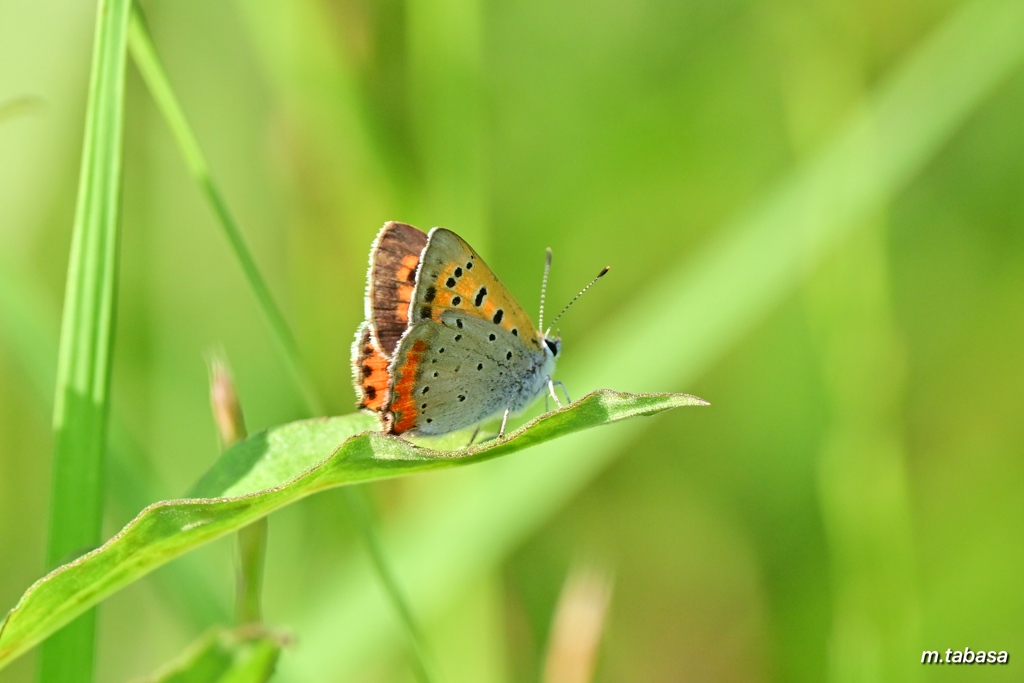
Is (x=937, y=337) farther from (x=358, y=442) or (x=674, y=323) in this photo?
(x=358, y=442)

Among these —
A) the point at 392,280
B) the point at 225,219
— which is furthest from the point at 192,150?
the point at 392,280

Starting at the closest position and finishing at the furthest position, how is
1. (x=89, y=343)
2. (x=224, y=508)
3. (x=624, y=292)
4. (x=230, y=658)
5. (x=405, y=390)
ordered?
1. (x=224, y=508)
2. (x=89, y=343)
3. (x=230, y=658)
4. (x=405, y=390)
5. (x=624, y=292)

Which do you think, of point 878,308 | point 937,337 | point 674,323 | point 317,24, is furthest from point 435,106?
point 937,337

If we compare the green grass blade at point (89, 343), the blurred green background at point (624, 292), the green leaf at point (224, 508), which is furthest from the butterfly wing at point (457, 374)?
the green leaf at point (224, 508)

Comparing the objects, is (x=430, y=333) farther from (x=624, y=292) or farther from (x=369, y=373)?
(x=624, y=292)

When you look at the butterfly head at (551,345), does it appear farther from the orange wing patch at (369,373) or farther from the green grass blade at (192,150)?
the green grass blade at (192,150)
